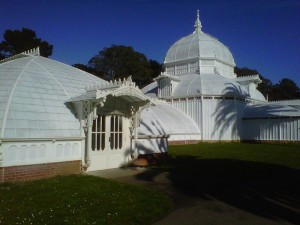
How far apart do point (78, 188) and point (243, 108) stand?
3121cm

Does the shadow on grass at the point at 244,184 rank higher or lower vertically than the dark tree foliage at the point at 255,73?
lower

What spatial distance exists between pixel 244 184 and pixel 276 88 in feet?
276

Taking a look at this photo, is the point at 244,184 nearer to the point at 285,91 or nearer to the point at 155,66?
the point at 155,66

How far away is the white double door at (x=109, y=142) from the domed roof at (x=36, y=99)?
1336mm

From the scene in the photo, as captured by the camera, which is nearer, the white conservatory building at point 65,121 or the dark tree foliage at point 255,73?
the white conservatory building at point 65,121

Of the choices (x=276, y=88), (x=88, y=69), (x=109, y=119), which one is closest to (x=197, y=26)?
(x=88, y=69)

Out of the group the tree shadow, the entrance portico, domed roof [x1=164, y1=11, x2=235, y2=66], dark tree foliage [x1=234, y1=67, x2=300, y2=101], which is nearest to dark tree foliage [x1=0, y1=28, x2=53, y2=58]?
domed roof [x1=164, y1=11, x2=235, y2=66]

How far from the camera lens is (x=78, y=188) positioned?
9922mm

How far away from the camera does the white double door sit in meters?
14.1

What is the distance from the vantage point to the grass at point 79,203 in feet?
22.8

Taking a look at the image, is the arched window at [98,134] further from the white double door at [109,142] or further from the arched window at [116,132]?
the arched window at [116,132]

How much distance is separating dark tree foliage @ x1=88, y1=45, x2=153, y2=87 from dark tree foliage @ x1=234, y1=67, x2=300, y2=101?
30.8 metres

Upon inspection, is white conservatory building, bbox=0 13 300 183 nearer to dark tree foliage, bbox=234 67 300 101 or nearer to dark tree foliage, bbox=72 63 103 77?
dark tree foliage, bbox=72 63 103 77

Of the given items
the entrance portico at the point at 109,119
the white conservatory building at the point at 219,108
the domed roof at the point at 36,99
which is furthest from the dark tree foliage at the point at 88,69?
the entrance portico at the point at 109,119
